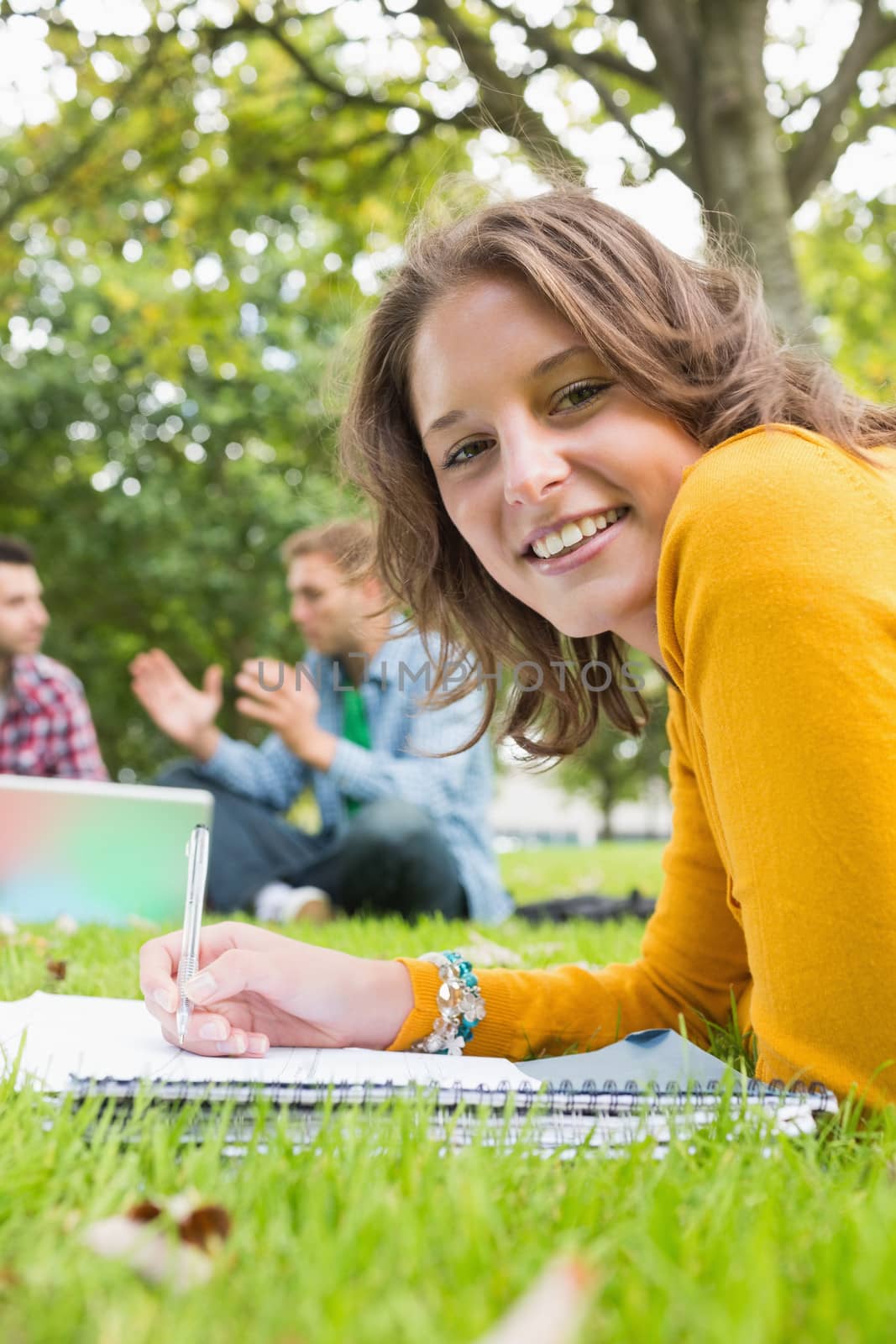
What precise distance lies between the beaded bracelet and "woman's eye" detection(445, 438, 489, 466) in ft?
2.63

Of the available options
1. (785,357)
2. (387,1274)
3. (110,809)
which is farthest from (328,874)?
(387,1274)

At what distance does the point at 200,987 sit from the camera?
4.74ft

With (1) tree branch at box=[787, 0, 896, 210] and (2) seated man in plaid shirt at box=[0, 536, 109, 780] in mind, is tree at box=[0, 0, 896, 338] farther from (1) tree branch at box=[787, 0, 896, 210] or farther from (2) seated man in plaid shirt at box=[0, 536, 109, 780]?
(2) seated man in plaid shirt at box=[0, 536, 109, 780]

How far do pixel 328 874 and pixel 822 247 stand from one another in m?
7.42

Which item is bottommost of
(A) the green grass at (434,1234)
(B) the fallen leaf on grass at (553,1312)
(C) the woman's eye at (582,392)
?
(A) the green grass at (434,1234)

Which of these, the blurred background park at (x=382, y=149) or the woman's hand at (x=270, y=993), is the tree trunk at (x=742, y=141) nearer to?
the blurred background park at (x=382, y=149)

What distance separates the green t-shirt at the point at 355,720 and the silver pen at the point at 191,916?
3.88 metres

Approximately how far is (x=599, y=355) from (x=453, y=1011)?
99 centimetres

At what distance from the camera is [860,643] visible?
3.96 ft

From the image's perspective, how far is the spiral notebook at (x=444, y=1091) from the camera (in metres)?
1.15

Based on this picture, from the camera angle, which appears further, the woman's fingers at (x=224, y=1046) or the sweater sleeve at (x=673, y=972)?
the sweater sleeve at (x=673, y=972)

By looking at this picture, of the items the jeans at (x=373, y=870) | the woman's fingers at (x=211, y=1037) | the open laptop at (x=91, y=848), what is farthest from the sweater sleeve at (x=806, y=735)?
the jeans at (x=373, y=870)

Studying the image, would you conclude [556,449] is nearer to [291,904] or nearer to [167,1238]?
[167,1238]

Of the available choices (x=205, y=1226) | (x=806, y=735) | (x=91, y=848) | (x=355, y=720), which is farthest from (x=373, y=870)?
(x=205, y=1226)
